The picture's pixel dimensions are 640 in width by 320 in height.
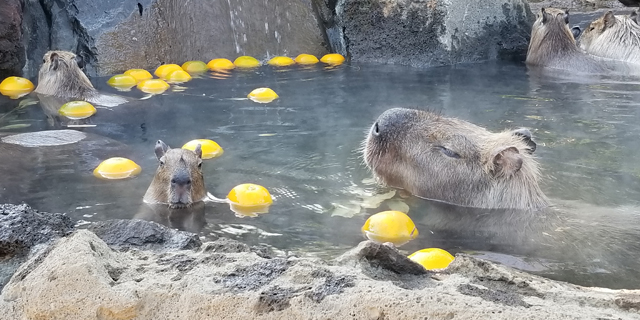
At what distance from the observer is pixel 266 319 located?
2164mm

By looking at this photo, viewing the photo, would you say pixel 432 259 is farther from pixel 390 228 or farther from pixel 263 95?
pixel 263 95

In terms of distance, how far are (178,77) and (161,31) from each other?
122cm

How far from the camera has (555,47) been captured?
9797 millimetres

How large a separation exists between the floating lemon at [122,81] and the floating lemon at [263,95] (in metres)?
1.61

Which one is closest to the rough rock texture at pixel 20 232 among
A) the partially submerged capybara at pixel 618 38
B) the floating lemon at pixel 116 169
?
the floating lemon at pixel 116 169

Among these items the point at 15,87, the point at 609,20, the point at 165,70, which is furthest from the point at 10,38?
the point at 609,20

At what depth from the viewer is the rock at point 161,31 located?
9203mm

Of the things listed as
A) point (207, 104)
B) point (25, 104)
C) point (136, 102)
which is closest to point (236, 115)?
point (207, 104)

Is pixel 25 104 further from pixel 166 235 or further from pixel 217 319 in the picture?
pixel 217 319

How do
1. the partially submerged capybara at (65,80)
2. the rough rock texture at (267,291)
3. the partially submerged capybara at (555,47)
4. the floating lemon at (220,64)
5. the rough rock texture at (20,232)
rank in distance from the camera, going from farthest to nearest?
the partially submerged capybara at (555,47)
the floating lemon at (220,64)
the partially submerged capybara at (65,80)
the rough rock texture at (20,232)
the rough rock texture at (267,291)

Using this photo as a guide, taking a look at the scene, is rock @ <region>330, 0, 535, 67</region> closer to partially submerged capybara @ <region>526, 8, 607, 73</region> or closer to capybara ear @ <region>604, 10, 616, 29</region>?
partially submerged capybara @ <region>526, 8, 607, 73</region>

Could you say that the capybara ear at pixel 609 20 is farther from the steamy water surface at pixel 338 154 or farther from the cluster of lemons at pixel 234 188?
the cluster of lemons at pixel 234 188

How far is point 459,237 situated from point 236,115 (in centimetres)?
326

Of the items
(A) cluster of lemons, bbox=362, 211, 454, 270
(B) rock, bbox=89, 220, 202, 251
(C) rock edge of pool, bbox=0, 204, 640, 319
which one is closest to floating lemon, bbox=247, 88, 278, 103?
(A) cluster of lemons, bbox=362, 211, 454, 270
